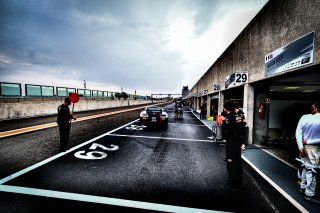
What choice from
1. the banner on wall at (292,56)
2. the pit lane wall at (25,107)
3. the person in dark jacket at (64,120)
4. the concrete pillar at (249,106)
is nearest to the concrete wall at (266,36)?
the concrete pillar at (249,106)

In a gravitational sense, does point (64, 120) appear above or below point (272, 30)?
below

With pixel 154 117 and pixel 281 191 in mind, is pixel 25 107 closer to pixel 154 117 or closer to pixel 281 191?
pixel 154 117

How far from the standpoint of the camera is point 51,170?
164 inches

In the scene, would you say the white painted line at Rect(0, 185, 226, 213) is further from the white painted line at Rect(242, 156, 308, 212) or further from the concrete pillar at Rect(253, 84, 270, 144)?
the concrete pillar at Rect(253, 84, 270, 144)

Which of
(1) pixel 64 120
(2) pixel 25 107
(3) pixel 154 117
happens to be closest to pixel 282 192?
(1) pixel 64 120

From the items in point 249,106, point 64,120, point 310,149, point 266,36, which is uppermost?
point 266,36

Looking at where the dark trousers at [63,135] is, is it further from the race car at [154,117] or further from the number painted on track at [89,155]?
the race car at [154,117]

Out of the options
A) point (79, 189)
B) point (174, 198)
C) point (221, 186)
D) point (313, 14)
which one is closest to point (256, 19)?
point (313, 14)

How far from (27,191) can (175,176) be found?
3.25 m

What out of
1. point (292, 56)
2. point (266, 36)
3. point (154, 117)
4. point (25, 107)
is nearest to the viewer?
point (292, 56)

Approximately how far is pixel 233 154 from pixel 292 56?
3.18 m

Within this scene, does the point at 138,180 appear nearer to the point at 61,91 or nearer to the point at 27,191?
the point at 27,191

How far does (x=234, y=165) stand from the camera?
Result: 366 centimetres

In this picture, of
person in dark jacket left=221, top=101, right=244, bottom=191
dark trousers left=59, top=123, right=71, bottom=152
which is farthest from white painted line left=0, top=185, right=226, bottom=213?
dark trousers left=59, top=123, right=71, bottom=152
